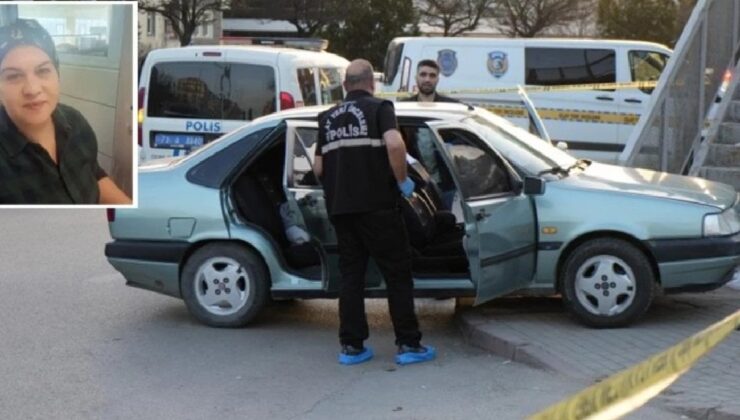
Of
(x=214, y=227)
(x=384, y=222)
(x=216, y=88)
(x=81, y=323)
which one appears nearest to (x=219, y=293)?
(x=214, y=227)

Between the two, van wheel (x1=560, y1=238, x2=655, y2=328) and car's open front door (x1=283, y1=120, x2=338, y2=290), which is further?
car's open front door (x1=283, y1=120, x2=338, y2=290)

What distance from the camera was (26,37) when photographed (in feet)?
16.2

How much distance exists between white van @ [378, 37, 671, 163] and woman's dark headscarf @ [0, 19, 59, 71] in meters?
14.5

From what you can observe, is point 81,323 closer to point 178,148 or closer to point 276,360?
point 276,360

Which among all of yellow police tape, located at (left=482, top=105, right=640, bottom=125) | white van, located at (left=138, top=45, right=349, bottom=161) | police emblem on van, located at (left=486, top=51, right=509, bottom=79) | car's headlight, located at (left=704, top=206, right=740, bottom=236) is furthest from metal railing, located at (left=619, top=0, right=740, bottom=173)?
police emblem on van, located at (left=486, top=51, right=509, bottom=79)

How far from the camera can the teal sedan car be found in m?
8.12

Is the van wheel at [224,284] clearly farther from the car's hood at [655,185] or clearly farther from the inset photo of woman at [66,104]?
the inset photo of woman at [66,104]

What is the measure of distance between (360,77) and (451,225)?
176cm

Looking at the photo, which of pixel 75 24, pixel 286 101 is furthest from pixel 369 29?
pixel 75 24

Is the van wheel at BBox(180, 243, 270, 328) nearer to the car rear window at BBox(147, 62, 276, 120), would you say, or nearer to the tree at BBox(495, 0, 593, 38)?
the car rear window at BBox(147, 62, 276, 120)

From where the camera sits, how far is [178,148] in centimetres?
1518

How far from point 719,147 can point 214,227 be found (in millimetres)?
5308

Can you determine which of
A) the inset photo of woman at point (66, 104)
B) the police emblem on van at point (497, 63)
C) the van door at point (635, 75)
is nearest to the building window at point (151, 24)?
the police emblem on van at point (497, 63)

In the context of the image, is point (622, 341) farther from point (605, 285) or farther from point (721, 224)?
point (721, 224)
